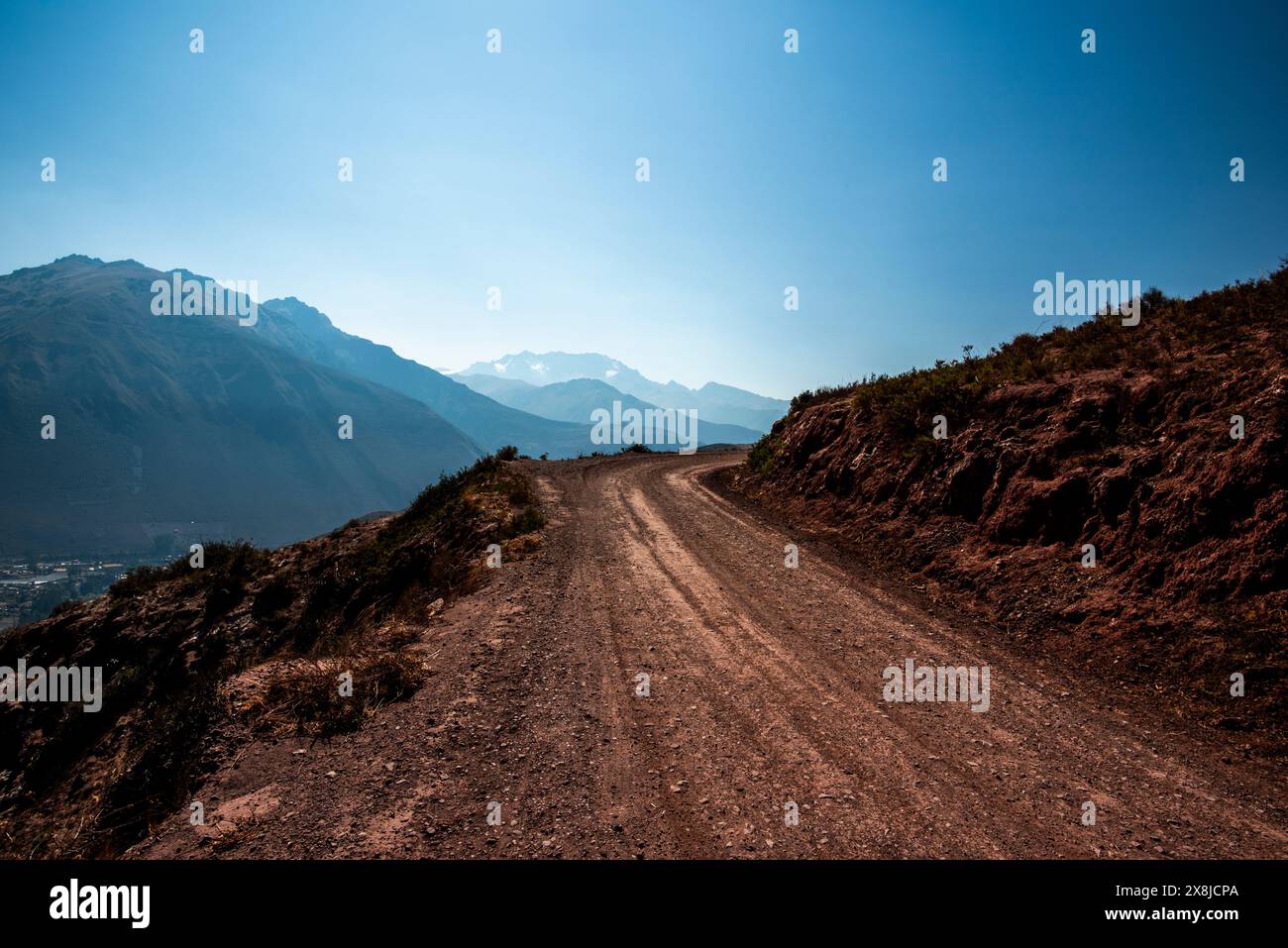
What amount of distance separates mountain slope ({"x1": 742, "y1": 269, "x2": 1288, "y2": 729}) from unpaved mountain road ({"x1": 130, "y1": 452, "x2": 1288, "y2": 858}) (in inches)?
53.1

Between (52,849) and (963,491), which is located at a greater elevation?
(963,491)

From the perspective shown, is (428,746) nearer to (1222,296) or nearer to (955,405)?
(955,405)

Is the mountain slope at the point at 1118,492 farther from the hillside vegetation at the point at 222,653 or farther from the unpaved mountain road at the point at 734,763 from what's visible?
the hillside vegetation at the point at 222,653

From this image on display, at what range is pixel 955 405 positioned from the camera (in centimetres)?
1514

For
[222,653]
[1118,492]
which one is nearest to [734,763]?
[1118,492]

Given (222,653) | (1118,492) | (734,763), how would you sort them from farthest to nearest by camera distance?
(222,653), (1118,492), (734,763)

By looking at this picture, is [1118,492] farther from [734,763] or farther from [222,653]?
[222,653]

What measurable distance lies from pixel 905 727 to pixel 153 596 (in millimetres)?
25702

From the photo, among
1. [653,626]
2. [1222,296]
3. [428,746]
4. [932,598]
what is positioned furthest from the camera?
[1222,296]

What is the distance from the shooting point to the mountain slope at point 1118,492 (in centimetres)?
751

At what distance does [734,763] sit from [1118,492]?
9.29m

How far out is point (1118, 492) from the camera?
984 cm

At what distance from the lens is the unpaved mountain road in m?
4.61
